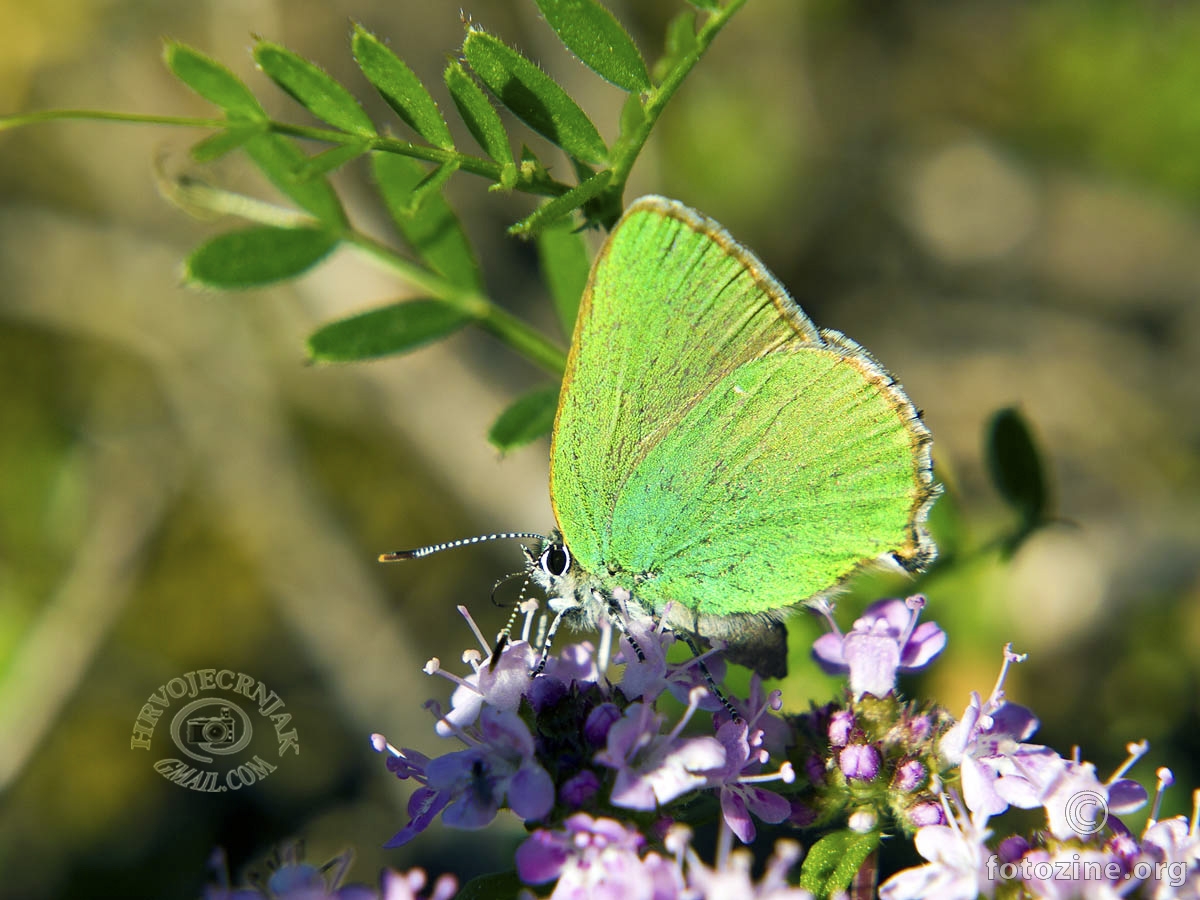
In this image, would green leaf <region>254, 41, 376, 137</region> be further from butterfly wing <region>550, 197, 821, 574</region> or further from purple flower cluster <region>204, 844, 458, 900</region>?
purple flower cluster <region>204, 844, 458, 900</region>

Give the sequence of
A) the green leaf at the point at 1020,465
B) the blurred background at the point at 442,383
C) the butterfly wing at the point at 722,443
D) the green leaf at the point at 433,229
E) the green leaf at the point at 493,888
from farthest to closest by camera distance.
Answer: the blurred background at the point at 442,383
the green leaf at the point at 1020,465
the green leaf at the point at 433,229
the butterfly wing at the point at 722,443
the green leaf at the point at 493,888

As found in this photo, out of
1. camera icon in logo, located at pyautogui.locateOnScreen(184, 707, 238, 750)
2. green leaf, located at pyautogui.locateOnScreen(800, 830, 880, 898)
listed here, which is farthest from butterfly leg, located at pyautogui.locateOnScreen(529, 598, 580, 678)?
camera icon in logo, located at pyautogui.locateOnScreen(184, 707, 238, 750)

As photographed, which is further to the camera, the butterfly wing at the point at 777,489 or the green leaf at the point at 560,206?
the butterfly wing at the point at 777,489

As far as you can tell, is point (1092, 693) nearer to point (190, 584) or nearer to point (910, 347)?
point (910, 347)

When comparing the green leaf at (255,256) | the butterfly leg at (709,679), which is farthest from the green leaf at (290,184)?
the butterfly leg at (709,679)

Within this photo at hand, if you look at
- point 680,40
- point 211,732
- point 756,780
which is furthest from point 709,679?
point 211,732

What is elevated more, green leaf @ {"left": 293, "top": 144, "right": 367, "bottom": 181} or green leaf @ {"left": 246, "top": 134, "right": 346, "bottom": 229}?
green leaf @ {"left": 293, "top": 144, "right": 367, "bottom": 181}

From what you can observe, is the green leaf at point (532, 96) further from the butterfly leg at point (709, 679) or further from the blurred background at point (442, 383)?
the blurred background at point (442, 383)
